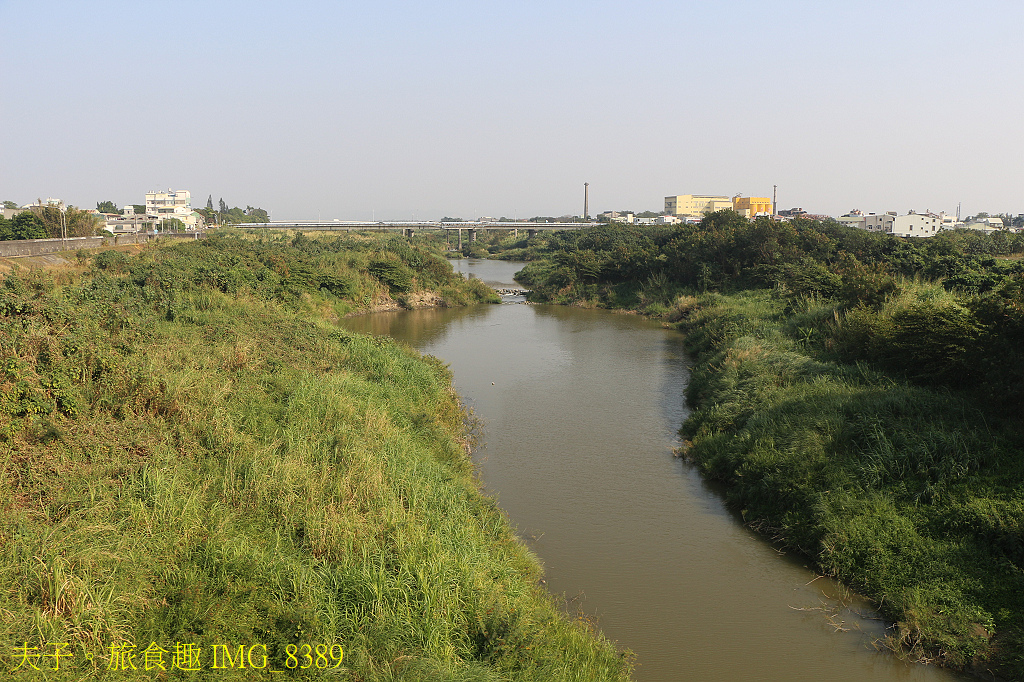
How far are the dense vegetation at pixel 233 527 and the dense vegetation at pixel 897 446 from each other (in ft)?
12.5

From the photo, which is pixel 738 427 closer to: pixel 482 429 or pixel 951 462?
pixel 951 462

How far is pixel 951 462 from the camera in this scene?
920cm

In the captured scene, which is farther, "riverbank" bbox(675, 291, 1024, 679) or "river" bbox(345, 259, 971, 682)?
"river" bbox(345, 259, 971, 682)

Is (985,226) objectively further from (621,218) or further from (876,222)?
(621,218)

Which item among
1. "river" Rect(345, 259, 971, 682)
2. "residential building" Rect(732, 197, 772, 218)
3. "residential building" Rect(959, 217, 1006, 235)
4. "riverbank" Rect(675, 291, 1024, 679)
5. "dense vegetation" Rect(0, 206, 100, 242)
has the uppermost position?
"residential building" Rect(732, 197, 772, 218)

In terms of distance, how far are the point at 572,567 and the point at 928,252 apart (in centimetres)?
2529

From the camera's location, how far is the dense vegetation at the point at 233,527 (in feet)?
17.7

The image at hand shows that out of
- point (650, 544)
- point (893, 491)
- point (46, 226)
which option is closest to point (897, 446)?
point (893, 491)

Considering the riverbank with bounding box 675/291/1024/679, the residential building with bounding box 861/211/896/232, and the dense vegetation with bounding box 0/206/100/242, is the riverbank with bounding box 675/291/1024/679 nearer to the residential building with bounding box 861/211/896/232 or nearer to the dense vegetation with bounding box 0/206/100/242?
the dense vegetation with bounding box 0/206/100/242

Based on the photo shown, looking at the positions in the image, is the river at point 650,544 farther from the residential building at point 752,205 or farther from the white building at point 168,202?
the white building at point 168,202

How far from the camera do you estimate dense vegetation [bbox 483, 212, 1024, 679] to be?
24.5 feet

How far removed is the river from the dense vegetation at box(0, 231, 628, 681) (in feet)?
2.92

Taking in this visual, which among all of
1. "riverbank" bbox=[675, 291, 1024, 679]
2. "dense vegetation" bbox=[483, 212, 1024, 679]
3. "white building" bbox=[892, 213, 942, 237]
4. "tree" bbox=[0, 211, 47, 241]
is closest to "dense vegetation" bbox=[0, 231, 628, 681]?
"riverbank" bbox=[675, 291, 1024, 679]

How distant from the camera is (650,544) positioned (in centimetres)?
987
